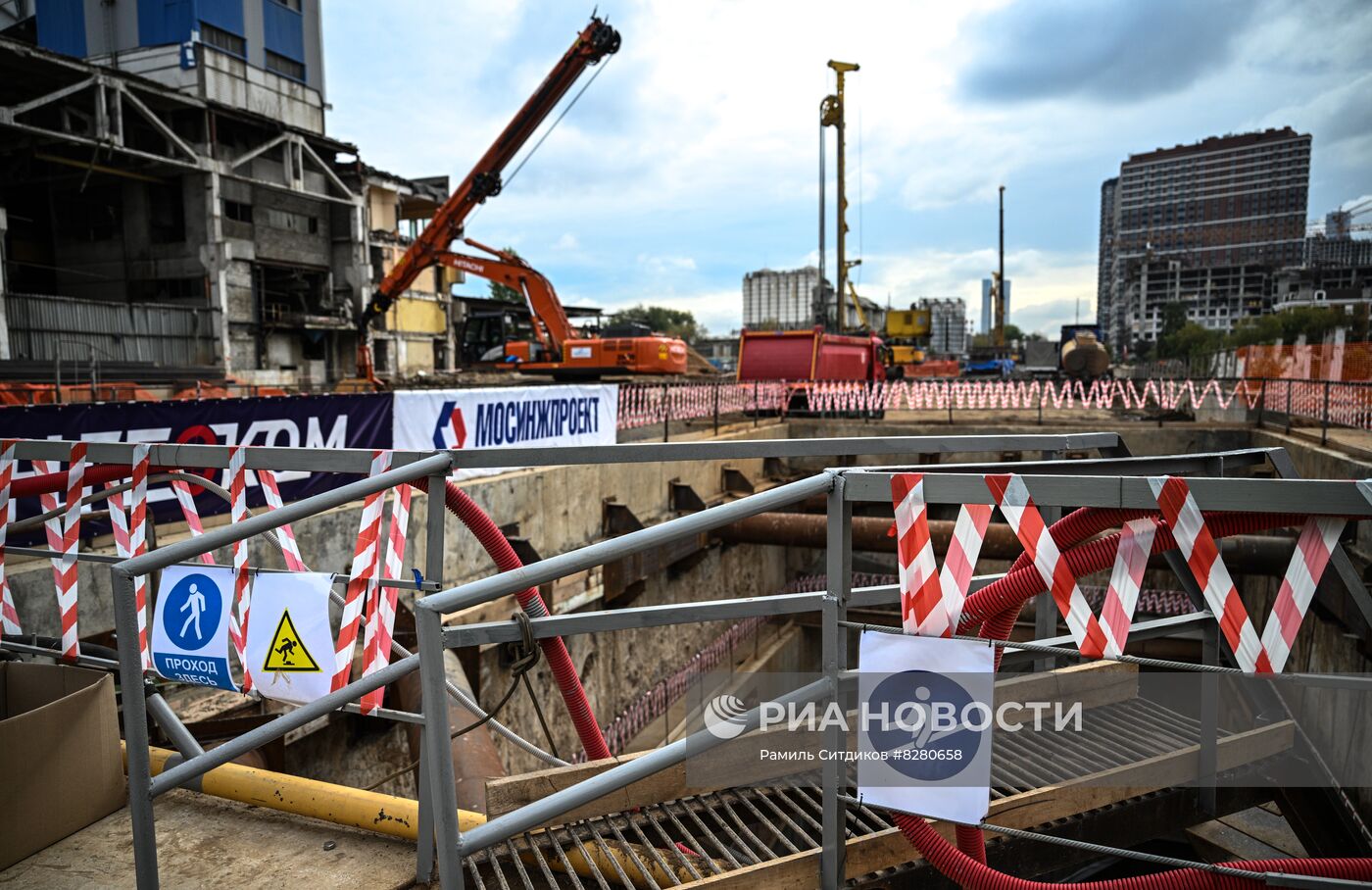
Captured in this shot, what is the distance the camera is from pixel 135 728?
258 centimetres

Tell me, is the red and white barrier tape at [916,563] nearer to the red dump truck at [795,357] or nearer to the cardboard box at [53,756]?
the cardboard box at [53,756]

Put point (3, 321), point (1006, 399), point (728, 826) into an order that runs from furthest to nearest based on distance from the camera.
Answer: point (1006, 399) < point (3, 321) < point (728, 826)

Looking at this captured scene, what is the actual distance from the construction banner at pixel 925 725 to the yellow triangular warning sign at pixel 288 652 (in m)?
2.35

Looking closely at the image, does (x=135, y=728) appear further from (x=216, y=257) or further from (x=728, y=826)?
(x=216, y=257)

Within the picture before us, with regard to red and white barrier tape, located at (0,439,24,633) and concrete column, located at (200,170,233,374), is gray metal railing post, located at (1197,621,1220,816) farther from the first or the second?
concrete column, located at (200,170,233,374)

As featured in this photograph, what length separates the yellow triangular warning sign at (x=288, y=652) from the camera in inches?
133

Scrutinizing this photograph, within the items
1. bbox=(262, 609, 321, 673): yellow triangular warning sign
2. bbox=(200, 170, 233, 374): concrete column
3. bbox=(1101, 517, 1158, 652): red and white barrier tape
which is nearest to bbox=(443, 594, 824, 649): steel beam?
bbox=(1101, 517, 1158, 652): red and white barrier tape

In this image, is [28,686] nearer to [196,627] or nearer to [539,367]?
[196,627]

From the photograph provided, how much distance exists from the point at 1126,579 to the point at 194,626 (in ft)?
12.5

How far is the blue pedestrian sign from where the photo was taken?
351 centimetres

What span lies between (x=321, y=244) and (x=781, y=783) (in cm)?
4012

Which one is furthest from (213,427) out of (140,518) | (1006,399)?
(1006,399)

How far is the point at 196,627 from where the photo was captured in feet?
11.7

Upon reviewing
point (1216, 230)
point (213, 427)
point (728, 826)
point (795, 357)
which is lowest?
point (728, 826)
